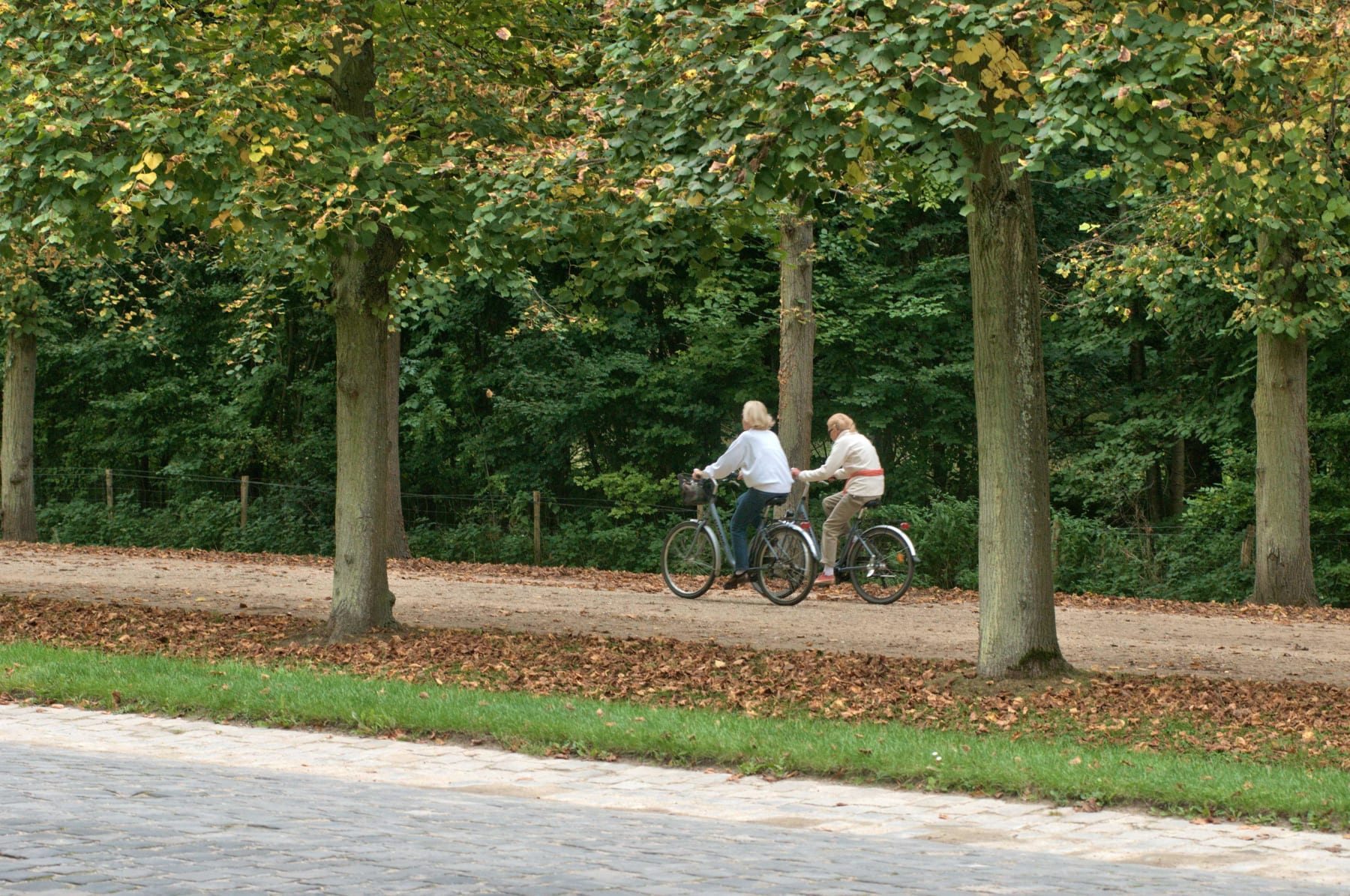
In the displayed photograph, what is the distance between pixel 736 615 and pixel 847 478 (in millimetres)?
2442

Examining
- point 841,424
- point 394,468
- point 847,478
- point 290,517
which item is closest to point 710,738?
point 847,478

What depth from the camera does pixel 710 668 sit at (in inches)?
444

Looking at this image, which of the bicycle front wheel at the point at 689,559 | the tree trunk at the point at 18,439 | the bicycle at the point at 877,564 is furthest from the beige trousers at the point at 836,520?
the tree trunk at the point at 18,439

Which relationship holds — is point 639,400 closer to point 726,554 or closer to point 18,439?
point 18,439

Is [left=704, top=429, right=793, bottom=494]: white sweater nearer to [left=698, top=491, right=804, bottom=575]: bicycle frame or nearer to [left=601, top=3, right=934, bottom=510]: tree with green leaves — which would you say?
[left=698, top=491, right=804, bottom=575]: bicycle frame

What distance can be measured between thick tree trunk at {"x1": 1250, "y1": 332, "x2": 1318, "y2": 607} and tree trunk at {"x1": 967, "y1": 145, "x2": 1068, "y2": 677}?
9024 mm

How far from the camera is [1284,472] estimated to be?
18312mm

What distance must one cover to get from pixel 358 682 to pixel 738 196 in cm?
407

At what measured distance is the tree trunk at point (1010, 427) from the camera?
1028 centimetres

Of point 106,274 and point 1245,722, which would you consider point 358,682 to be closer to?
point 1245,722

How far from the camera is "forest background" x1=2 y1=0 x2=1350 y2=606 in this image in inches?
979

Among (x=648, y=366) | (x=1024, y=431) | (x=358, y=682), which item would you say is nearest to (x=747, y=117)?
(x=1024, y=431)

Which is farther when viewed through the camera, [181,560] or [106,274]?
[106,274]

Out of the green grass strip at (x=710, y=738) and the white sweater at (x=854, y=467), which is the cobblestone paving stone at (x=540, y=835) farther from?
the white sweater at (x=854, y=467)
